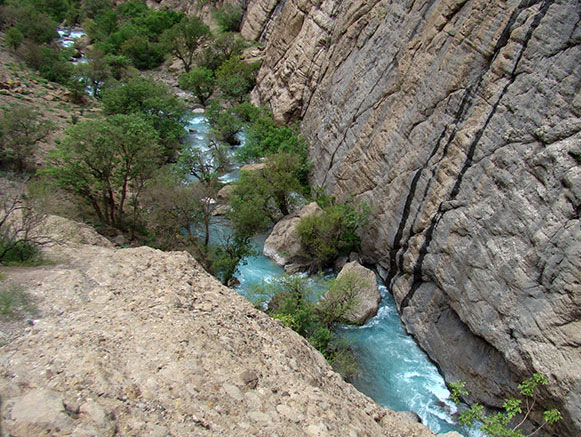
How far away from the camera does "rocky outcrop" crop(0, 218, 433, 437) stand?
563 centimetres

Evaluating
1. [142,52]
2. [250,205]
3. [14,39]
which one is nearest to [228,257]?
[250,205]

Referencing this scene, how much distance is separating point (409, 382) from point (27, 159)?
23.0m

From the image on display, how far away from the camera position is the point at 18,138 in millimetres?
21766

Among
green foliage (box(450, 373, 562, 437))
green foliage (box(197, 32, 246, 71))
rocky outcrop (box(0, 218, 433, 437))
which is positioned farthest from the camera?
green foliage (box(197, 32, 246, 71))

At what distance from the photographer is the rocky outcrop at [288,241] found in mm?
20672

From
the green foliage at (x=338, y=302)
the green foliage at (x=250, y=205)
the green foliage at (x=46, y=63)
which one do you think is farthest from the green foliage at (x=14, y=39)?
the green foliage at (x=338, y=302)

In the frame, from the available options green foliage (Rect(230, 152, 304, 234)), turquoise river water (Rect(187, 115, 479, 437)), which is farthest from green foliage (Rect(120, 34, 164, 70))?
turquoise river water (Rect(187, 115, 479, 437))

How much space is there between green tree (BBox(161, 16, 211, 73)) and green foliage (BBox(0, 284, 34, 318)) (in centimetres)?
4037

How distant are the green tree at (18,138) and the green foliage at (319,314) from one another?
16280 millimetres

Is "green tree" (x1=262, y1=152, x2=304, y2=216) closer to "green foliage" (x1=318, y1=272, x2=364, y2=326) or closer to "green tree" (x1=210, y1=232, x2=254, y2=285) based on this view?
"green tree" (x1=210, y1=232, x2=254, y2=285)

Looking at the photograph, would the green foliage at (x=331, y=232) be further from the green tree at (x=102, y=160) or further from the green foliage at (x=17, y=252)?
the green foliage at (x=17, y=252)

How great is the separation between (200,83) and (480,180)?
1224 inches

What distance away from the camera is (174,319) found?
8.13 meters

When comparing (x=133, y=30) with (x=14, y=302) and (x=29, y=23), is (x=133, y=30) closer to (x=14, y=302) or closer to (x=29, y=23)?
(x=29, y=23)
